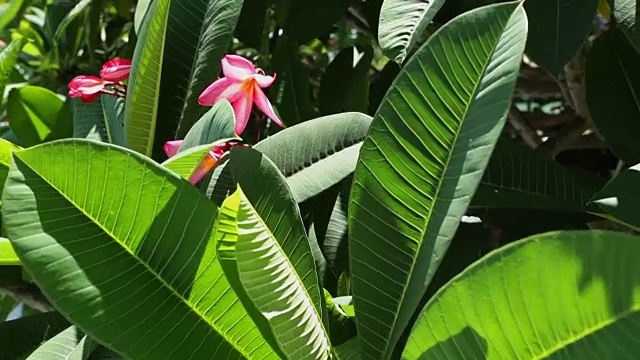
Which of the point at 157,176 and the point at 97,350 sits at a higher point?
the point at 157,176

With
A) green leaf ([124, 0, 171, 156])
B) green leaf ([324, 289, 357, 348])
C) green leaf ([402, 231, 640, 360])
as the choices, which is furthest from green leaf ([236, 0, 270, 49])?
green leaf ([402, 231, 640, 360])

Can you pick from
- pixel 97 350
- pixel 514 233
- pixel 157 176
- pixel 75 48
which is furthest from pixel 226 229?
pixel 75 48

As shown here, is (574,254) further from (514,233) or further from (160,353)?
(514,233)

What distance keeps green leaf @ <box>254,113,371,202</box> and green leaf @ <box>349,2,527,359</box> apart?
17cm

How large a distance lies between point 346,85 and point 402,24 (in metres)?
0.43

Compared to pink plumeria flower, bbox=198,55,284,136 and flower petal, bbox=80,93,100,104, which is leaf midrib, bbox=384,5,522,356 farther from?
flower petal, bbox=80,93,100,104

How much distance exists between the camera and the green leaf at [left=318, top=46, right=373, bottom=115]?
993mm

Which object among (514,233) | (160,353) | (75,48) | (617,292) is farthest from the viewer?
(75,48)

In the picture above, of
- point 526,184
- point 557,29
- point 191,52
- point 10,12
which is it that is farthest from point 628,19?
point 10,12

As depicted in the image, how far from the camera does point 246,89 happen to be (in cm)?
66

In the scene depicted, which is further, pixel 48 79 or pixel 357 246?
pixel 48 79

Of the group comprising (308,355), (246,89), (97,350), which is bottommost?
(97,350)

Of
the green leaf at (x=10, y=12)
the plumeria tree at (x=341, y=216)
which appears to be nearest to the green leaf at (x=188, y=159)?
the plumeria tree at (x=341, y=216)

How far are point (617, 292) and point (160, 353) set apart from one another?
0.89 feet
